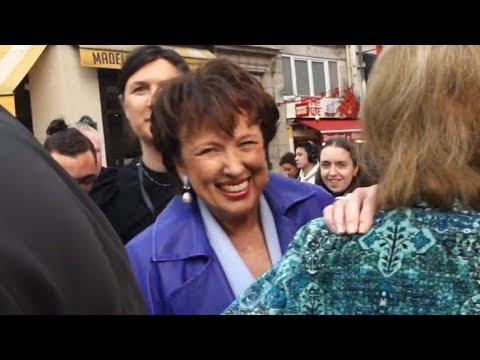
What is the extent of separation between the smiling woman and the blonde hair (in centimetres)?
50

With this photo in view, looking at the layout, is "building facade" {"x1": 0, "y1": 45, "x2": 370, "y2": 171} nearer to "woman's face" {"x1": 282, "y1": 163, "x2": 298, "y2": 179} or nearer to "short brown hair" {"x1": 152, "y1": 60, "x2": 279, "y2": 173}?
"woman's face" {"x1": 282, "y1": 163, "x2": 298, "y2": 179}

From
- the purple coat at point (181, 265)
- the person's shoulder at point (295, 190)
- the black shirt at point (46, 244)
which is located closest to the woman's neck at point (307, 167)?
the person's shoulder at point (295, 190)

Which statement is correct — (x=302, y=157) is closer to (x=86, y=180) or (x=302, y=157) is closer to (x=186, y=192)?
(x=86, y=180)

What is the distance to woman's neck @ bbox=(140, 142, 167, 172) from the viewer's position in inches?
66.1

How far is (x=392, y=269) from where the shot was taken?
850 mm

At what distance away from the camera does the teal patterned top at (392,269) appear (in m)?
0.83

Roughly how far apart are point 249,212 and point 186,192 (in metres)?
0.15

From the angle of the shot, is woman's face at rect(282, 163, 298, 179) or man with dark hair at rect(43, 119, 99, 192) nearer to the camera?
man with dark hair at rect(43, 119, 99, 192)

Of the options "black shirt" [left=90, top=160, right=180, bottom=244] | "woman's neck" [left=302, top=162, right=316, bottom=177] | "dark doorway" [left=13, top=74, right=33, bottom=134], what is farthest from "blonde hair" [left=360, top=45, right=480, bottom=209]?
"dark doorway" [left=13, top=74, right=33, bottom=134]

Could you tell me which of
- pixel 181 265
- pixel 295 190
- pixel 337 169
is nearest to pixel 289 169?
pixel 337 169

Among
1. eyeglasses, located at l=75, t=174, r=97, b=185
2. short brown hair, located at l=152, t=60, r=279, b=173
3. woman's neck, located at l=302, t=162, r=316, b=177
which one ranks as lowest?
woman's neck, located at l=302, t=162, r=316, b=177

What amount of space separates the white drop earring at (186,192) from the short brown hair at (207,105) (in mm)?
42
